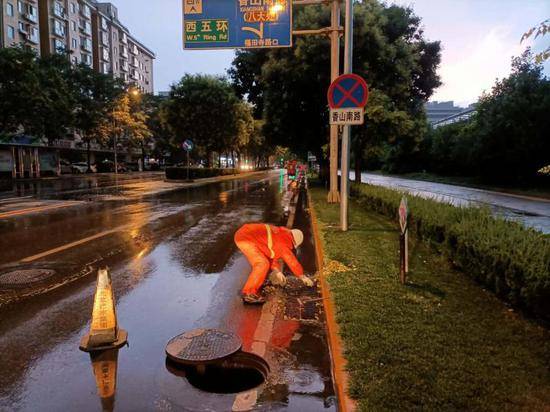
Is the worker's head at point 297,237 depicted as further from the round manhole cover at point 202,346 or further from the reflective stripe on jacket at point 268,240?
the round manhole cover at point 202,346

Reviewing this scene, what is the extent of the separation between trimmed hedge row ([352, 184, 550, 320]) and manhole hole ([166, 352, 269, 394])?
8.93ft

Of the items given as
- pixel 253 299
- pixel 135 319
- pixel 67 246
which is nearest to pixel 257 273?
pixel 253 299

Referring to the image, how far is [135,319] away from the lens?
5.05m

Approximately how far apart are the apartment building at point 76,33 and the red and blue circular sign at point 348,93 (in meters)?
41.9

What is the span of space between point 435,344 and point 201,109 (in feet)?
116

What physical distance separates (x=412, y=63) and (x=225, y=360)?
1941 centimetres

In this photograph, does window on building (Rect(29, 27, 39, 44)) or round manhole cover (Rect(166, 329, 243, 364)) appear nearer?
round manhole cover (Rect(166, 329, 243, 364))

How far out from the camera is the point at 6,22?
48594 mm

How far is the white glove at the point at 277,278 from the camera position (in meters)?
6.18

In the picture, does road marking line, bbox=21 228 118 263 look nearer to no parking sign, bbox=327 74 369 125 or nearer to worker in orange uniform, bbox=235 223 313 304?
worker in orange uniform, bbox=235 223 313 304

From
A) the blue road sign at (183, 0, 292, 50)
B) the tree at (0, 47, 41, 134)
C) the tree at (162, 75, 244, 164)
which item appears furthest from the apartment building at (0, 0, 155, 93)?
the blue road sign at (183, 0, 292, 50)

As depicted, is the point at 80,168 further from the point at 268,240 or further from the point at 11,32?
the point at 268,240

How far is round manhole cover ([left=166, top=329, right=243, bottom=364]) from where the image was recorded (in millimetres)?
3959

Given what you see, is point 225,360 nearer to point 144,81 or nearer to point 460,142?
point 460,142
